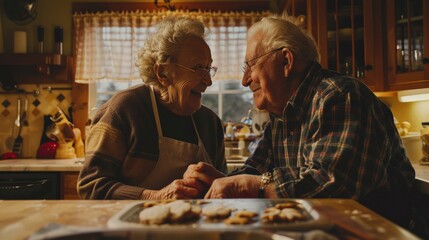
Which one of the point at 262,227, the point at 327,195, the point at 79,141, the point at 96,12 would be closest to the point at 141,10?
the point at 96,12

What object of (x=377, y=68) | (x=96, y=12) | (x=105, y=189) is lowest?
(x=105, y=189)

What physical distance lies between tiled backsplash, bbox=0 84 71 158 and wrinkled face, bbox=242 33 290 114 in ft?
8.08

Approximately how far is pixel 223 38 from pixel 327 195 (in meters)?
2.64

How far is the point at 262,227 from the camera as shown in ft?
2.31

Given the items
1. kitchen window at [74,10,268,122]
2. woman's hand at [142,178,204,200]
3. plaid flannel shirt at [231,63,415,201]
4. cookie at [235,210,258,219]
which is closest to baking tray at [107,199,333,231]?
cookie at [235,210,258,219]

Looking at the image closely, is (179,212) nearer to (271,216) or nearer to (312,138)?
(271,216)

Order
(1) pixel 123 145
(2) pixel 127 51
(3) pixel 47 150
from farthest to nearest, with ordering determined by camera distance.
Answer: (2) pixel 127 51
(3) pixel 47 150
(1) pixel 123 145

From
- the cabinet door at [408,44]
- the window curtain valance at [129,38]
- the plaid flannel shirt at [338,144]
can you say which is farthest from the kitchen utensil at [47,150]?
the cabinet door at [408,44]

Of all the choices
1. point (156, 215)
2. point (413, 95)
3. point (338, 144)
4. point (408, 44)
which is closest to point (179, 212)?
point (156, 215)

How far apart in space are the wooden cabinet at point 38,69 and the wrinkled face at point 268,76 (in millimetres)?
2345

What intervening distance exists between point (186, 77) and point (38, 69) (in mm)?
2204

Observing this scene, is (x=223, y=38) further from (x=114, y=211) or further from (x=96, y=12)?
(x=114, y=211)

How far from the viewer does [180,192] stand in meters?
1.31

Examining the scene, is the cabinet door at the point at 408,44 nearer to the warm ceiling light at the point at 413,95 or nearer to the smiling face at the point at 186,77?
the warm ceiling light at the point at 413,95
